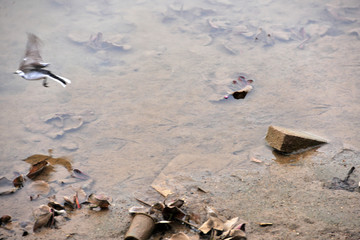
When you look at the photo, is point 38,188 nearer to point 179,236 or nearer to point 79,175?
point 79,175

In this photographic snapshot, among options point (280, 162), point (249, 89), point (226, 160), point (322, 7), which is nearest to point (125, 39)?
point (249, 89)

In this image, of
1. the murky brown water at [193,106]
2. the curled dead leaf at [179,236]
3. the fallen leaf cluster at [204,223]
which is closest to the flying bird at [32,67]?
the murky brown water at [193,106]

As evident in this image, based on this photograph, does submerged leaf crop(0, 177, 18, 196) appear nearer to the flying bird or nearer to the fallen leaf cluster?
the flying bird

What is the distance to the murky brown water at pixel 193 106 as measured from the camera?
2406 mm

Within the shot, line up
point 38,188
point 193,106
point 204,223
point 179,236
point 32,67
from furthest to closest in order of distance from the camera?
point 193,106, point 32,67, point 38,188, point 204,223, point 179,236

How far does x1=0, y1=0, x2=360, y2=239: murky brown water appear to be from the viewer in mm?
2406

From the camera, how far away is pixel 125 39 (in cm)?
523

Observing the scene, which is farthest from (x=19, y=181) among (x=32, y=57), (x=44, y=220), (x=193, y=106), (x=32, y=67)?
(x=193, y=106)

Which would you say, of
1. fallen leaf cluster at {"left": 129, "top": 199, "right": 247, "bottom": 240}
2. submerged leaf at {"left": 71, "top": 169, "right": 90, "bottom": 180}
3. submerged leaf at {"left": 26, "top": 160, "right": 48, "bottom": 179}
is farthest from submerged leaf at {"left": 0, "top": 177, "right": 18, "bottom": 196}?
fallen leaf cluster at {"left": 129, "top": 199, "right": 247, "bottom": 240}

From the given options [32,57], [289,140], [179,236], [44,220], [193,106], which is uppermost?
Result: [32,57]

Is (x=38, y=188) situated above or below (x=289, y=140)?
below

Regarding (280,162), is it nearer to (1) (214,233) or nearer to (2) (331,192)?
(2) (331,192)

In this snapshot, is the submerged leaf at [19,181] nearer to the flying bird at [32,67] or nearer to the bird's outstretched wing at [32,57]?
the flying bird at [32,67]

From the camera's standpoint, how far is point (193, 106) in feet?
12.4
